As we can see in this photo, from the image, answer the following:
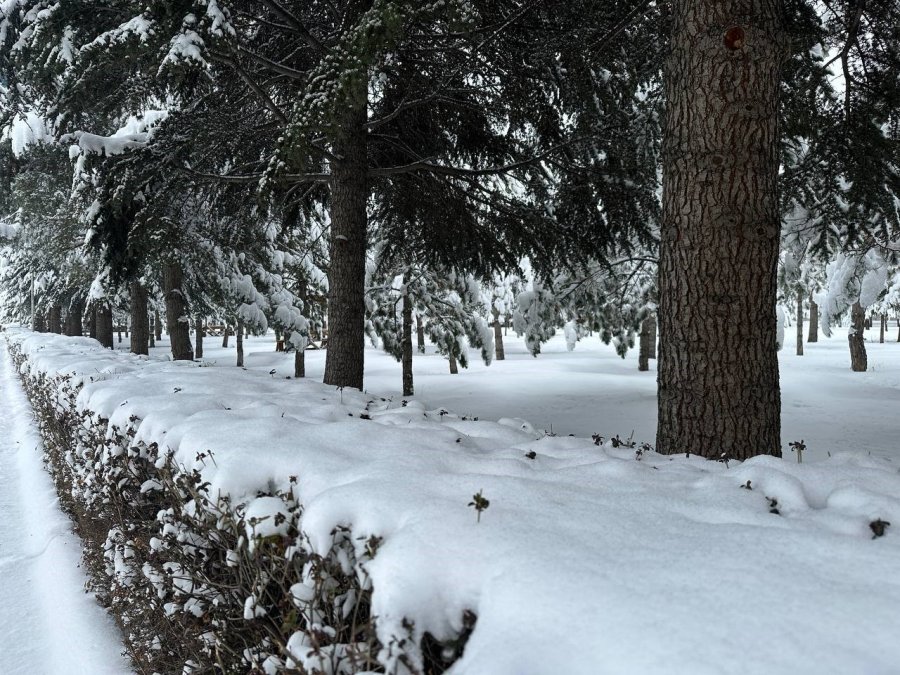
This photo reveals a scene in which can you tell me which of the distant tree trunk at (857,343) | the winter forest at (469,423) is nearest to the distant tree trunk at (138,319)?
the winter forest at (469,423)

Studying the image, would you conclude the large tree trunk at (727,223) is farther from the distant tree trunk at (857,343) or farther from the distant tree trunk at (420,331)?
the distant tree trunk at (857,343)

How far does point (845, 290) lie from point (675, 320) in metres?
13.6

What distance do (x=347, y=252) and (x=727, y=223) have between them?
4.14 m

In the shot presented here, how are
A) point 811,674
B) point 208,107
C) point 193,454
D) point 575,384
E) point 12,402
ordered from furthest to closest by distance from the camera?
point 575,384 < point 12,402 < point 208,107 < point 193,454 < point 811,674

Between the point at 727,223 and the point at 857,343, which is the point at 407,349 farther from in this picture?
the point at 857,343

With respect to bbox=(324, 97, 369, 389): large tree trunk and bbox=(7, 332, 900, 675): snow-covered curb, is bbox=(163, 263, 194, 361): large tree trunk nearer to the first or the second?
bbox=(324, 97, 369, 389): large tree trunk

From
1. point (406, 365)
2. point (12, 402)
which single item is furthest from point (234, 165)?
point (12, 402)

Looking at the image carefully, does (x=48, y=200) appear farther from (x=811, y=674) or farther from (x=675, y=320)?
(x=811, y=674)

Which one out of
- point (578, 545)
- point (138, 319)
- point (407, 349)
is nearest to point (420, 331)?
point (407, 349)

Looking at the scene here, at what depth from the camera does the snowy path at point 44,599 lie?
311cm

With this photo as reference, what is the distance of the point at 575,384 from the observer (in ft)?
49.2

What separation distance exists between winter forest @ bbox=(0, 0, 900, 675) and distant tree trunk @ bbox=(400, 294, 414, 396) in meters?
5.35

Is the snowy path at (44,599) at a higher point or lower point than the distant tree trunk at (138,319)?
lower

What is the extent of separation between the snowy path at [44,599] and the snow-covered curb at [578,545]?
1568 millimetres
